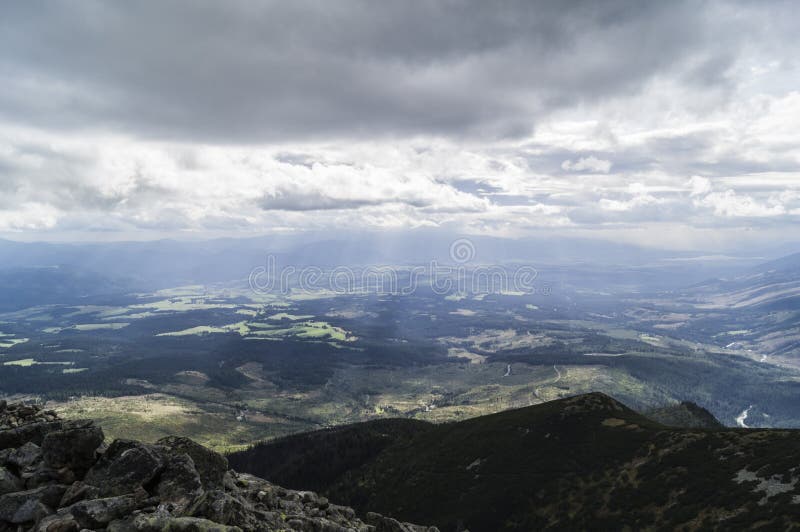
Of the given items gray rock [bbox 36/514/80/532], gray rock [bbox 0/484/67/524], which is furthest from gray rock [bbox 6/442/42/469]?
gray rock [bbox 36/514/80/532]

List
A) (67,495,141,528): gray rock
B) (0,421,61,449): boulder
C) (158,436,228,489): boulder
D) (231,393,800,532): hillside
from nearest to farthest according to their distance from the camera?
1. (67,495,141,528): gray rock
2. (0,421,61,449): boulder
3. (158,436,228,489): boulder
4. (231,393,800,532): hillside

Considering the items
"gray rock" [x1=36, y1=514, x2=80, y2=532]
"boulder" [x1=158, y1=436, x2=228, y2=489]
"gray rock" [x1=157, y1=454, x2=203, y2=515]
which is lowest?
"boulder" [x1=158, y1=436, x2=228, y2=489]

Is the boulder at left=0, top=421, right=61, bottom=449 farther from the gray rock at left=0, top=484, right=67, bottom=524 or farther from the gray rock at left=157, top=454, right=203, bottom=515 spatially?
the gray rock at left=157, top=454, right=203, bottom=515

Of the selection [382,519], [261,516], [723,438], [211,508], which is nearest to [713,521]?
[723,438]

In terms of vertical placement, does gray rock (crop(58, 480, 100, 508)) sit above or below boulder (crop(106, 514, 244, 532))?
below

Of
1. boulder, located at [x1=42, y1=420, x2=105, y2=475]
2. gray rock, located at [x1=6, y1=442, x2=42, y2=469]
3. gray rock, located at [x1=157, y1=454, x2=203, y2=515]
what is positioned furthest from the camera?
gray rock, located at [x1=6, y1=442, x2=42, y2=469]

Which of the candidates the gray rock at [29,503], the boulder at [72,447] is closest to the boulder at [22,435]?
the boulder at [72,447]

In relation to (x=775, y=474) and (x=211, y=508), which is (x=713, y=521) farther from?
(x=211, y=508)
